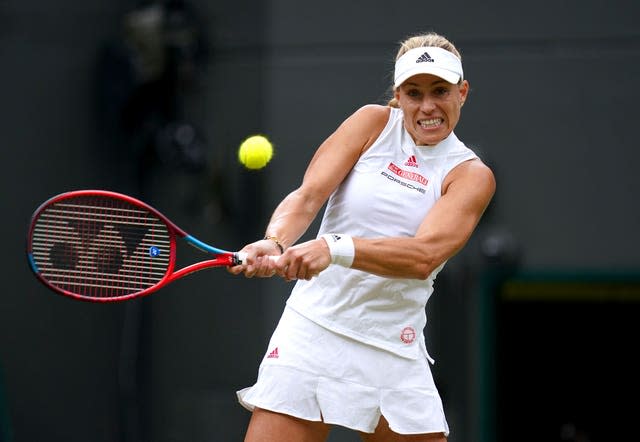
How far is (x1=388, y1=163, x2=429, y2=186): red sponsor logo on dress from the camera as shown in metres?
3.09

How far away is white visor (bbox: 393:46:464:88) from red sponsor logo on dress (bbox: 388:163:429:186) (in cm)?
19

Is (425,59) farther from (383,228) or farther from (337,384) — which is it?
(337,384)

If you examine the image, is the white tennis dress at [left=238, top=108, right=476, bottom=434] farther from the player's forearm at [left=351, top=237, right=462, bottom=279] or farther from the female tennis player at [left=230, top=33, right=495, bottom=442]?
the player's forearm at [left=351, top=237, right=462, bottom=279]

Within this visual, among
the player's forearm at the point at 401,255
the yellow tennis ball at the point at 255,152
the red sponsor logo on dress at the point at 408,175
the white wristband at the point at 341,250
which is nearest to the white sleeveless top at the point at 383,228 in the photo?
the red sponsor logo on dress at the point at 408,175

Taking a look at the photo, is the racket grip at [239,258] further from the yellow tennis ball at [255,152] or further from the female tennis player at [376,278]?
the yellow tennis ball at [255,152]

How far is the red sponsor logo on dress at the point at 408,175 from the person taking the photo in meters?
3.09

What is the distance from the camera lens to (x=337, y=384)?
3029 millimetres

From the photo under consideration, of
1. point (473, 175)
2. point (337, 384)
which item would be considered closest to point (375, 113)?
point (473, 175)

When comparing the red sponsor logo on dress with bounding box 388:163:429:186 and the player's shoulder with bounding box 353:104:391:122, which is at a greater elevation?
the player's shoulder with bounding box 353:104:391:122

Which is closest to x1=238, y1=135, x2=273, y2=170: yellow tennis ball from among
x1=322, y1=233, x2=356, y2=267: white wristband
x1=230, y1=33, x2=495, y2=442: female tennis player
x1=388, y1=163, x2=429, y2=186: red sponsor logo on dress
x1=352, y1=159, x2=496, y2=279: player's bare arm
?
x1=230, y1=33, x2=495, y2=442: female tennis player

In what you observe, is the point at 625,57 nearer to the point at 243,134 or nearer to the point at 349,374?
the point at 243,134

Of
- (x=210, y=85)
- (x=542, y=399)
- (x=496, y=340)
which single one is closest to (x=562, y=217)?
(x=496, y=340)

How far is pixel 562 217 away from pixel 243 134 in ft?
4.52

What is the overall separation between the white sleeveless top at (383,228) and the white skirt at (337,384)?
3 centimetres
